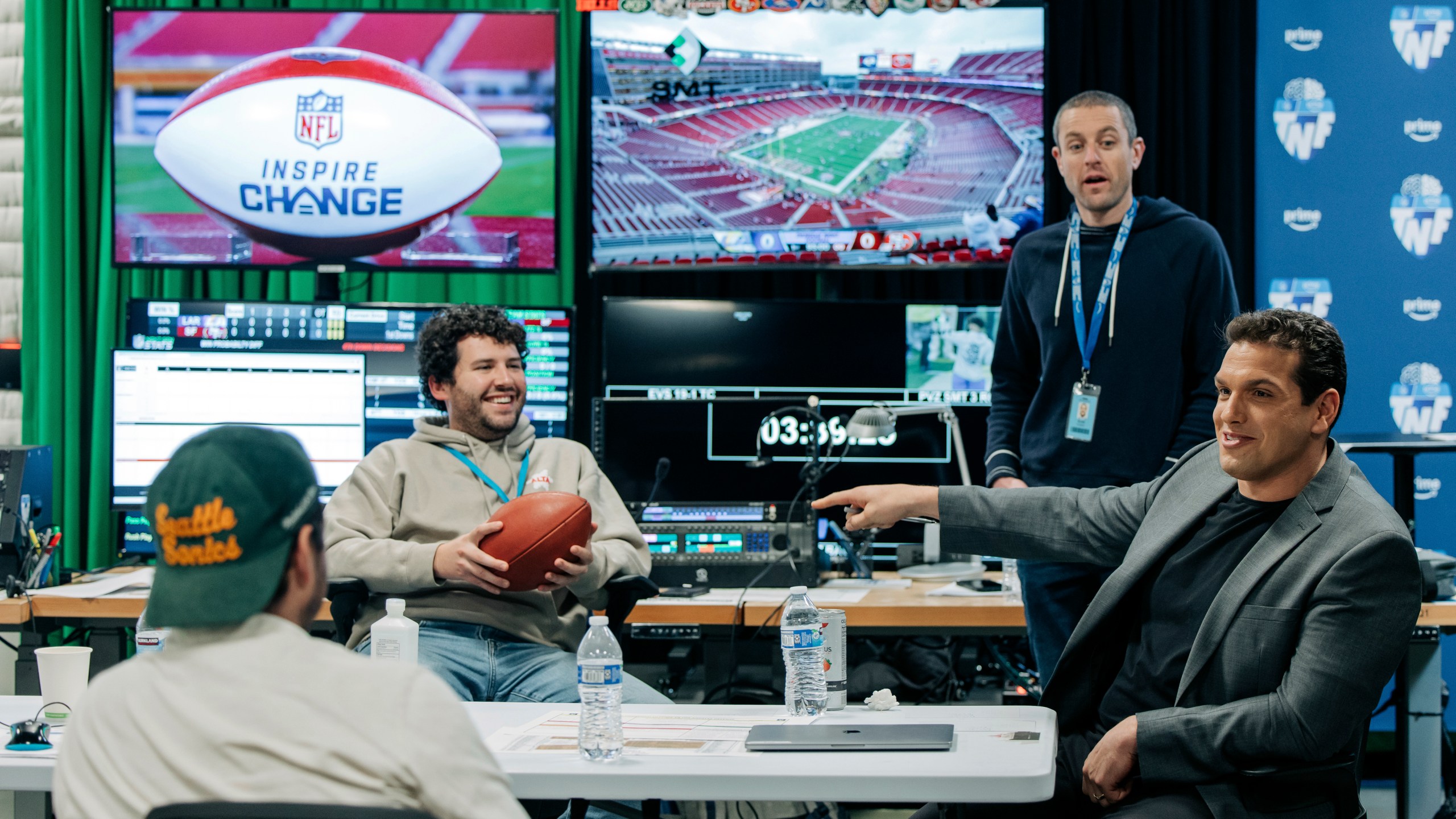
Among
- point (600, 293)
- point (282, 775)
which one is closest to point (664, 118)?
point (600, 293)

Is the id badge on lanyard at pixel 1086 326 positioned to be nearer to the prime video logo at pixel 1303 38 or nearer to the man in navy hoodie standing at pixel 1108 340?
the man in navy hoodie standing at pixel 1108 340

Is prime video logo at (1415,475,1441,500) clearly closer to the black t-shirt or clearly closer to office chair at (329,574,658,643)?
the black t-shirt

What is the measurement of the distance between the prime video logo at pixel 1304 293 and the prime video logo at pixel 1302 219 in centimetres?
20

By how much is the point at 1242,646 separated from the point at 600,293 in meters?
3.48

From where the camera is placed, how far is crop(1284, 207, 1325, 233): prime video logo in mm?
4766

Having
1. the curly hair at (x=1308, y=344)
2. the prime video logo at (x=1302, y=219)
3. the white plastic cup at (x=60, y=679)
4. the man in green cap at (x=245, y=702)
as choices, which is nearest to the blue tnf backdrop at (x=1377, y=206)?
the prime video logo at (x=1302, y=219)

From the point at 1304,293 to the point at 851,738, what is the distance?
12.1 feet

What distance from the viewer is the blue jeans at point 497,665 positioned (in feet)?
8.82

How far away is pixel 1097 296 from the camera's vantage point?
2.96m

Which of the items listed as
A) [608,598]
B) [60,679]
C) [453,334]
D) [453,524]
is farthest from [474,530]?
[60,679]

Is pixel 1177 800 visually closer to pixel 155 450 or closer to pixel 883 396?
pixel 883 396

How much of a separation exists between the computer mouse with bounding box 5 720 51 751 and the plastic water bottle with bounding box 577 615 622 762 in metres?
0.83

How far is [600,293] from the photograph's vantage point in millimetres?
5027

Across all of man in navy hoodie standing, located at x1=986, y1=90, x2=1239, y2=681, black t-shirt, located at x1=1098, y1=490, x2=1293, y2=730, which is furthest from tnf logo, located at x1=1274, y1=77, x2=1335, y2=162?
black t-shirt, located at x1=1098, y1=490, x2=1293, y2=730
